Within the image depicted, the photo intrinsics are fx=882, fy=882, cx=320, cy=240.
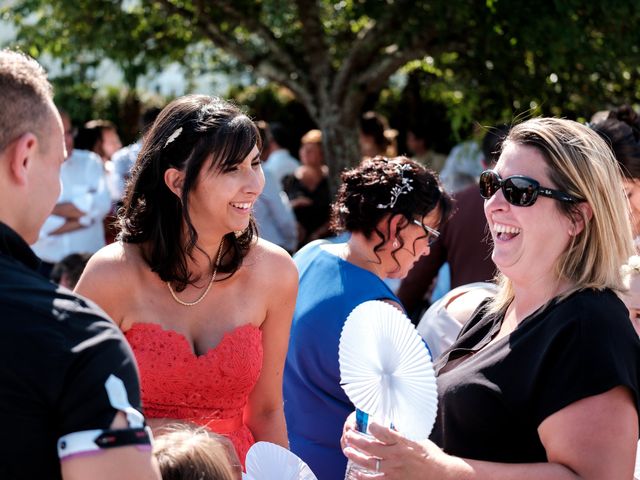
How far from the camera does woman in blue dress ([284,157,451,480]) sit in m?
3.06

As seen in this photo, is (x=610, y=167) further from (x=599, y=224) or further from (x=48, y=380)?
(x=48, y=380)

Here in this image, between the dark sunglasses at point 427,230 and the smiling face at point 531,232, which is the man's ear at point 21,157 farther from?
the dark sunglasses at point 427,230

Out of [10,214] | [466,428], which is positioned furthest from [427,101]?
[10,214]

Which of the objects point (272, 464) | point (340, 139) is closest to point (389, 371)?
point (272, 464)

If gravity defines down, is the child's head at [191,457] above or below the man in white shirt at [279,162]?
above

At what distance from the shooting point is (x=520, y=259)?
230 centimetres

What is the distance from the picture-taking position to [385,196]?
11.1ft

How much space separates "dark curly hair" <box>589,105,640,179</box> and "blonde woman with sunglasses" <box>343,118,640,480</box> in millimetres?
1242

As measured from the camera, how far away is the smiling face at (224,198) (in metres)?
2.69

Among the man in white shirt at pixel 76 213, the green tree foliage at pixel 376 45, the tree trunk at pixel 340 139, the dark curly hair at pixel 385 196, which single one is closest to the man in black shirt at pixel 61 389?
the dark curly hair at pixel 385 196

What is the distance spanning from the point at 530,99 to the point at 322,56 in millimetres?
1764

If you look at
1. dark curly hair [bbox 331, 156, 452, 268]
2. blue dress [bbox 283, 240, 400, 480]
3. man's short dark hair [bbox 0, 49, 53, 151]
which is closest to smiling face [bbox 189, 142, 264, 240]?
blue dress [bbox 283, 240, 400, 480]

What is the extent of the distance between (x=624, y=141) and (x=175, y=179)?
76.1 inches

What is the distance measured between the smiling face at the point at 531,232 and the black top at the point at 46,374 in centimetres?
119
